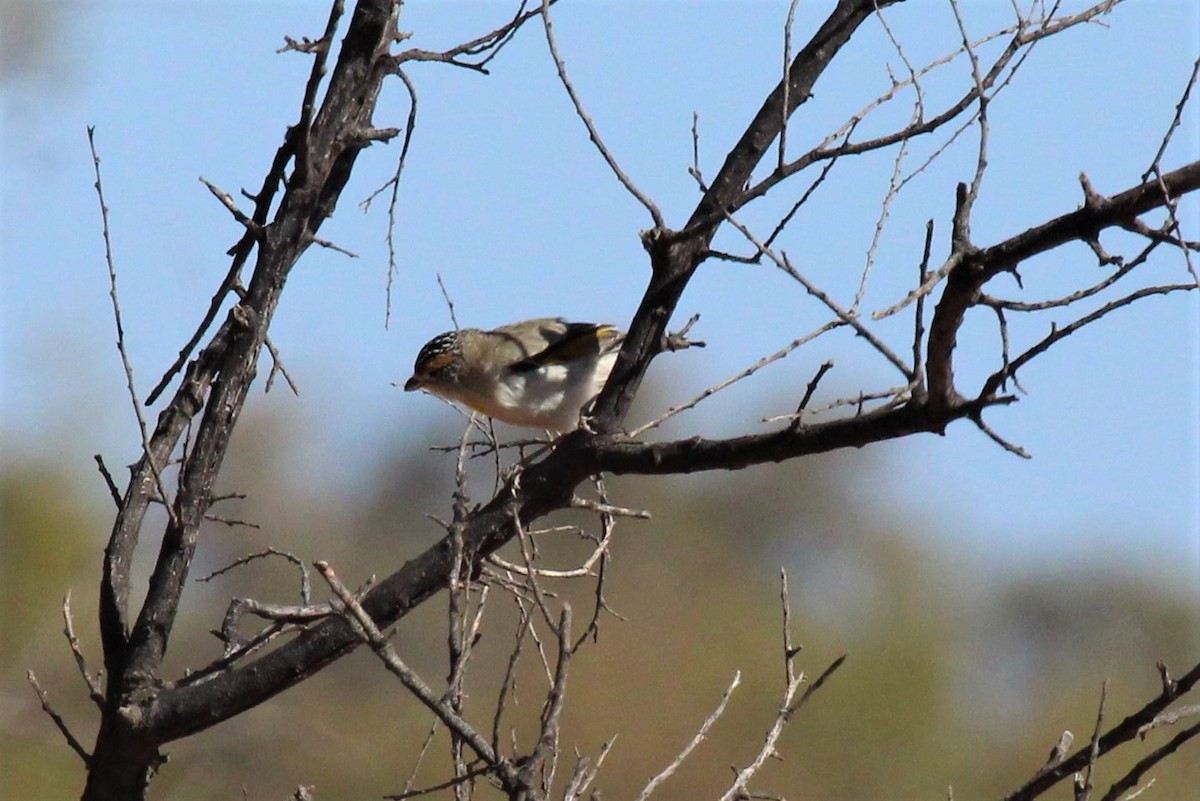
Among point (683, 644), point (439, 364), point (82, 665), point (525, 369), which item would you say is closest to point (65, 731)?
point (82, 665)

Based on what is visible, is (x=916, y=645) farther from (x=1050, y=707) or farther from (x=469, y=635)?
(x=469, y=635)

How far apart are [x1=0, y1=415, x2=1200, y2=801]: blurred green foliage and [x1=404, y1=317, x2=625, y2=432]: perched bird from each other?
13.3 inches

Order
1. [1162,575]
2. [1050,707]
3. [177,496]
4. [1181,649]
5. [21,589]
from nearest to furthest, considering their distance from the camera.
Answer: [177,496] → [21,589] → [1050,707] → [1181,649] → [1162,575]

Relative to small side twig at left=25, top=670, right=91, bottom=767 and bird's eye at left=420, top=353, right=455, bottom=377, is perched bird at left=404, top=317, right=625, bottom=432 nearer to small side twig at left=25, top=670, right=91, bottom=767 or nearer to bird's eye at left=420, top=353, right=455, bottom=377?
bird's eye at left=420, top=353, right=455, bottom=377

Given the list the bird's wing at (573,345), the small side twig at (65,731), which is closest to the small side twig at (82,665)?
the small side twig at (65,731)

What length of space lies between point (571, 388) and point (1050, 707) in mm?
32057

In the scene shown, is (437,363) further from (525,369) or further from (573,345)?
(573,345)

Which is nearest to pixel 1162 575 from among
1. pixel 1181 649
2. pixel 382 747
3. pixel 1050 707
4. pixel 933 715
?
pixel 1181 649

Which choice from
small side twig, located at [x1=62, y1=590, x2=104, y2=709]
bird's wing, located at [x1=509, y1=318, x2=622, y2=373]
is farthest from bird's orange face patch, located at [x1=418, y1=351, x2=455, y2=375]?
small side twig, located at [x1=62, y1=590, x2=104, y2=709]

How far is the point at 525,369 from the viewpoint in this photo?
576 cm

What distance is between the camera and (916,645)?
33.8m

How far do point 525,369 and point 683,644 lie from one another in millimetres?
25608

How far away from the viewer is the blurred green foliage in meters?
16.2

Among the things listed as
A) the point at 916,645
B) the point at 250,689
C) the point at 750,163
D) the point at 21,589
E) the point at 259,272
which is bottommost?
the point at 250,689
